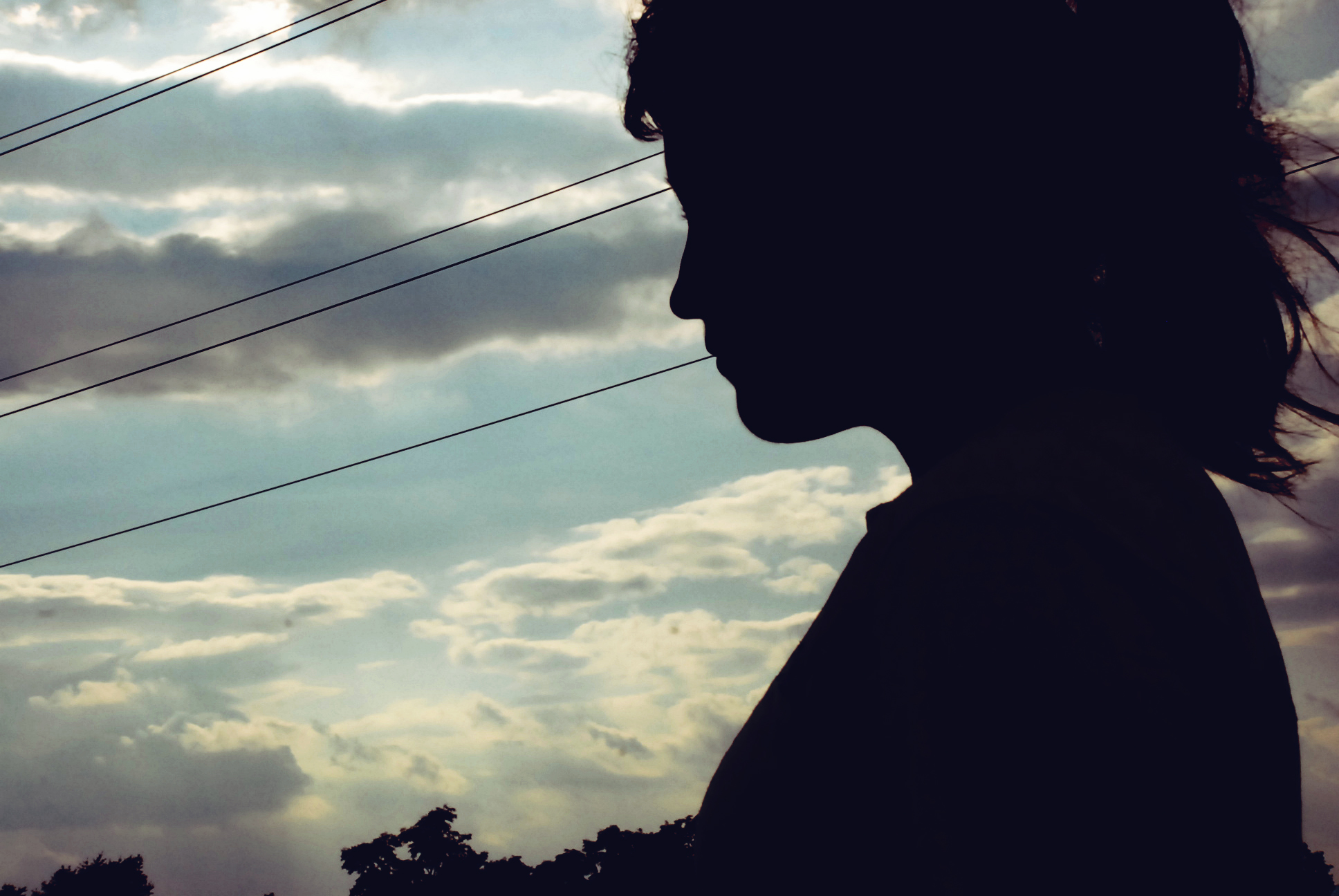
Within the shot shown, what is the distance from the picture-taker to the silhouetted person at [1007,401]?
915 millimetres

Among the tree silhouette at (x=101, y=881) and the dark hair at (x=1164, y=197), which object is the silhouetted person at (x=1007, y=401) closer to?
the dark hair at (x=1164, y=197)

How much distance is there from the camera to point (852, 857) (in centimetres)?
105

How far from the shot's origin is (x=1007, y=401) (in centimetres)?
148

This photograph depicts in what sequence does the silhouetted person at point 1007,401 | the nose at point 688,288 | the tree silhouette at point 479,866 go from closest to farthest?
the silhouetted person at point 1007,401
the nose at point 688,288
the tree silhouette at point 479,866

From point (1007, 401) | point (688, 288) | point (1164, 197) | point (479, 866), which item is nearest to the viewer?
point (1007, 401)

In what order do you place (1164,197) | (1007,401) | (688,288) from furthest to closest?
1. (688,288)
2. (1164,197)
3. (1007,401)

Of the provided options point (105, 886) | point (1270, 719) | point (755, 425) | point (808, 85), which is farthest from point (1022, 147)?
point (105, 886)

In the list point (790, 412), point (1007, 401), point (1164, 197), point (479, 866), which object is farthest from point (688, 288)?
point (479, 866)

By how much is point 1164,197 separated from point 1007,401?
0.43 metres

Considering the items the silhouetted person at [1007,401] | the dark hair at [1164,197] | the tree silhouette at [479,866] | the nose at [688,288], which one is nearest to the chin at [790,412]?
the silhouetted person at [1007,401]

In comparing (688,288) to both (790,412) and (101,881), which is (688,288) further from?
(101,881)

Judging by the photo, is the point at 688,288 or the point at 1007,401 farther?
the point at 688,288

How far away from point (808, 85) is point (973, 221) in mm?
339

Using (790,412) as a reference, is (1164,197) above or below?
above
